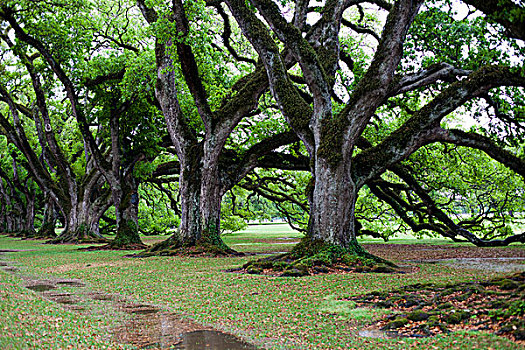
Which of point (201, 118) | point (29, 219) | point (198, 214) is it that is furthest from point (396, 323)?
point (29, 219)

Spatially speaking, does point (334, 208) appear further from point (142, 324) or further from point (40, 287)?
point (40, 287)

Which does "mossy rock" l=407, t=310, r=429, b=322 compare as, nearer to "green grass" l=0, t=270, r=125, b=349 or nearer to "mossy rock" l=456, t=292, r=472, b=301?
"mossy rock" l=456, t=292, r=472, b=301

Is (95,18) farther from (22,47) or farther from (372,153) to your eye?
(372,153)

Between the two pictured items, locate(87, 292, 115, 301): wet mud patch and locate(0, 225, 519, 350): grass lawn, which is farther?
locate(87, 292, 115, 301): wet mud patch

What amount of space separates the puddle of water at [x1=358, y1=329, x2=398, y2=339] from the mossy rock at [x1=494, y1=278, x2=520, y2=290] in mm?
2282

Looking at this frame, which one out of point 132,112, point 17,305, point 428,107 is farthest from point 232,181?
point 17,305

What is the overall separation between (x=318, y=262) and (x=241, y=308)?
15.0 ft

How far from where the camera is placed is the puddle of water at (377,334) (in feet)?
17.5

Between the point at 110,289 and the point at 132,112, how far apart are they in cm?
1373

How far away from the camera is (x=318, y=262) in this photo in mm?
11422

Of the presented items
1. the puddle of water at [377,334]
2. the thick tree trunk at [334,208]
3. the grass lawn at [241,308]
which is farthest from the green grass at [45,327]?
the thick tree trunk at [334,208]

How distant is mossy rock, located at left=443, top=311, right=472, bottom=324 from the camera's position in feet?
18.1

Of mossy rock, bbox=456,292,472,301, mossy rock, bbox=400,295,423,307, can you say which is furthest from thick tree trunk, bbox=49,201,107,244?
mossy rock, bbox=456,292,472,301

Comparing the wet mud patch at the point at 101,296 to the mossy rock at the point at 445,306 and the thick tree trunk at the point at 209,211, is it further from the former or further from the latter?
the thick tree trunk at the point at 209,211
